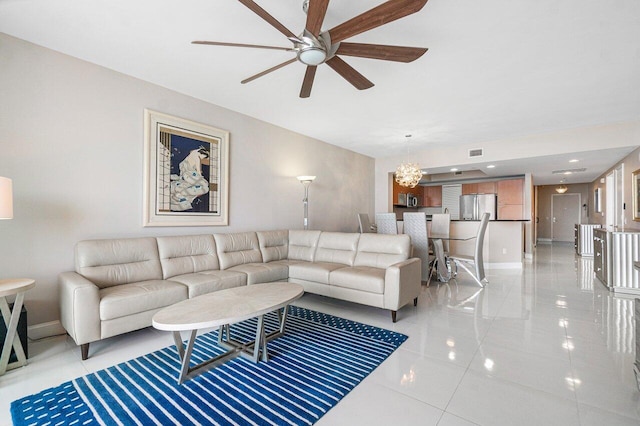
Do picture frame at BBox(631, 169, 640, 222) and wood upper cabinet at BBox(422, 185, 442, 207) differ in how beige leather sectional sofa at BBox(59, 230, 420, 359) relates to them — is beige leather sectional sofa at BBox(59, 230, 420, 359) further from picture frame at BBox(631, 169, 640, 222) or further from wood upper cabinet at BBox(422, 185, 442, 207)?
wood upper cabinet at BBox(422, 185, 442, 207)

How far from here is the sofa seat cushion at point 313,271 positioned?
12.0ft

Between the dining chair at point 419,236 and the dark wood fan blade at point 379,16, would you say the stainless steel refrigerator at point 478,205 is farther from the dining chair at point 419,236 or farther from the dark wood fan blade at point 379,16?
the dark wood fan blade at point 379,16

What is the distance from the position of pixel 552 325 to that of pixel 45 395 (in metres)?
4.31

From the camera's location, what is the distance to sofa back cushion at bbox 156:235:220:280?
10.6 ft

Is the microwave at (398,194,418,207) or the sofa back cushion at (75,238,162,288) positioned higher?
the microwave at (398,194,418,207)

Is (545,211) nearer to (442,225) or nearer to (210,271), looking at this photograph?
(442,225)

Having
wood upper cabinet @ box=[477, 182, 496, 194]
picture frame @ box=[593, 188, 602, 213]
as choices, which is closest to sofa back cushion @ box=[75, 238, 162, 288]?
wood upper cabinet @ box=[477, 182, 496, 194]

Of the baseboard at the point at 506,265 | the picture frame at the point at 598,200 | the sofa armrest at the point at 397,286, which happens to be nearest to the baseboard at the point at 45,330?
the sofa armrest at the point at 397,286

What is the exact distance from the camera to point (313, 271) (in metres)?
3.78

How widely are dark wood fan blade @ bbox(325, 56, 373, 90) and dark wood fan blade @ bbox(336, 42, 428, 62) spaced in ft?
0.42

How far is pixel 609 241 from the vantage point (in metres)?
4.54

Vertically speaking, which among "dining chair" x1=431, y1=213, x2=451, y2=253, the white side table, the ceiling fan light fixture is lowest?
the white side table

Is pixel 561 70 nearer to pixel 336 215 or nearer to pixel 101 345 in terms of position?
pixel 336 215

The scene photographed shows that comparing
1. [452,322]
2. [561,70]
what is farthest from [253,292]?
[561,70]
